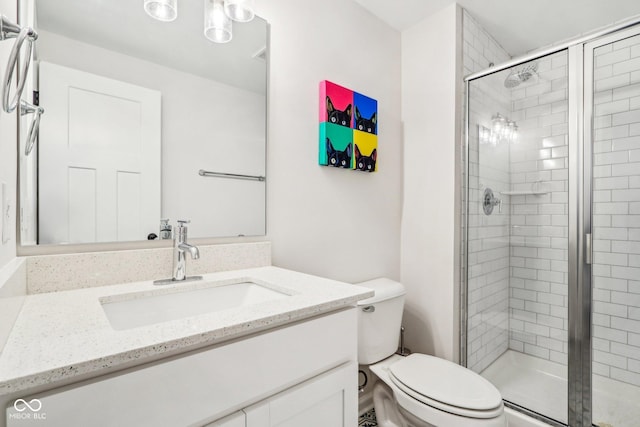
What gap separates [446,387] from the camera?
1.33m

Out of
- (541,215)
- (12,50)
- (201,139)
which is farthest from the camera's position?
(541,215)

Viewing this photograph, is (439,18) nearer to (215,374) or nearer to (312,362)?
(312,362)

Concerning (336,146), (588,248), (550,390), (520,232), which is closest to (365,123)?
(336,146)

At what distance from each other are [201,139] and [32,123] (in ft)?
1.65

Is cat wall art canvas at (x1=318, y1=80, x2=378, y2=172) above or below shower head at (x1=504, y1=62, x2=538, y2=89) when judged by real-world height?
below

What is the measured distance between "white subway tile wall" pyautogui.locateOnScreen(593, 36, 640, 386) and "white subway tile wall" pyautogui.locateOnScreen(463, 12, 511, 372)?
0.45m

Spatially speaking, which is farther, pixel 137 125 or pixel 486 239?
pixel 486 239

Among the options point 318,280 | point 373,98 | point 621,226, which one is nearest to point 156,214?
point 318,280

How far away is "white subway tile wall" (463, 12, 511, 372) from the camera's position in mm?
1946

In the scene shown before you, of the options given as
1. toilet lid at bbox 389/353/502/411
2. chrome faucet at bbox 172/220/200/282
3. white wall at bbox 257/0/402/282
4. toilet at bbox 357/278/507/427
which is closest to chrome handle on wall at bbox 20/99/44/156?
chrome faucet at bbox 172/220/200/282

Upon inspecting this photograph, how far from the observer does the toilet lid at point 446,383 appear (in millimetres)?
1234

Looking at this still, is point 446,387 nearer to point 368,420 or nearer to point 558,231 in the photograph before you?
point 368,420

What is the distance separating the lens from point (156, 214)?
45.7 inches

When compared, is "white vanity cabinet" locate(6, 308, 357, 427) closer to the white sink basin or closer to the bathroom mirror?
the white sink basin
